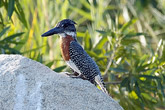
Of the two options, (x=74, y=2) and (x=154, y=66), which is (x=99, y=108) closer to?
(x=154, y=66)

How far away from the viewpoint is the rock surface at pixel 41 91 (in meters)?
3.92

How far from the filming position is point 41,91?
3973mm

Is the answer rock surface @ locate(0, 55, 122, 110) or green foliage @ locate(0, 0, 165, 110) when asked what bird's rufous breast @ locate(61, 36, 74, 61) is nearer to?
rock surface @ locate(0, 55, 122, 110)

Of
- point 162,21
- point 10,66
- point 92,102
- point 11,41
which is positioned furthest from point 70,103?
Answer: point 162,21

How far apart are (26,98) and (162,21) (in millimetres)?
5622

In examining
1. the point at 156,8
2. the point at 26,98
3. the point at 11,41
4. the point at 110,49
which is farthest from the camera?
the point at 156,8

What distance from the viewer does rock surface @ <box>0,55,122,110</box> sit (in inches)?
154

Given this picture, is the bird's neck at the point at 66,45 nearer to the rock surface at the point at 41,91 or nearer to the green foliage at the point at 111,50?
the rock surface at the point at 41,91

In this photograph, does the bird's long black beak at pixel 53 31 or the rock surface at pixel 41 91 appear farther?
the bird's long black beak at pixel 53 31

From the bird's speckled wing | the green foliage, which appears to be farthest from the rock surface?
the green foliage

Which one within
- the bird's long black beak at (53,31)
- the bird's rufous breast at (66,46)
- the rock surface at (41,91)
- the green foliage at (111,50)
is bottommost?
the green foliage at (111,50)

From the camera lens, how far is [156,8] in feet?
32.9

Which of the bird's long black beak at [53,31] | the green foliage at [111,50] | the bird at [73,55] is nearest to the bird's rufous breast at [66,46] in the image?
the bird at [73,55]

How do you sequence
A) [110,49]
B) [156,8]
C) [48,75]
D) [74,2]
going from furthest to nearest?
1. [156,8]
2. [74,2]
3. [110,49]
4. [48,75]
